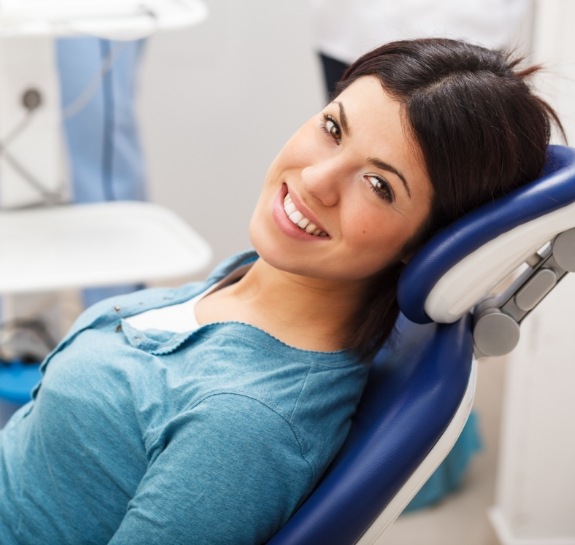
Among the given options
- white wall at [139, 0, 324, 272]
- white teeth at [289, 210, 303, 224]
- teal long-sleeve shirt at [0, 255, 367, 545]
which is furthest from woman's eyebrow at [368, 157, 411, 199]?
white wall at [139, 0, 324, 272]

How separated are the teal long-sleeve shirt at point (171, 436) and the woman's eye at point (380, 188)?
20 centimetres

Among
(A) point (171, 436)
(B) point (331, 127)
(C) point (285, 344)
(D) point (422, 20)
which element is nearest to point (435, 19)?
(D) point (422, 20)

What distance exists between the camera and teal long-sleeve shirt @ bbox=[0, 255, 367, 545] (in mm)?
907

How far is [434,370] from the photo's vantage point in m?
0.97

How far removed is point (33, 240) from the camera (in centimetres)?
166

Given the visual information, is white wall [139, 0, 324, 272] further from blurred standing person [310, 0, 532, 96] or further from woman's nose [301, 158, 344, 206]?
woman's nose [301, 158, 344, 206]

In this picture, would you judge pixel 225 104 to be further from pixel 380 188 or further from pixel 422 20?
pixel 380 188

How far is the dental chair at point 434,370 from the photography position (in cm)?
91

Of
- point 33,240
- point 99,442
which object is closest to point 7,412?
point 33,240

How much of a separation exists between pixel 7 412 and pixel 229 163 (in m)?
1.39

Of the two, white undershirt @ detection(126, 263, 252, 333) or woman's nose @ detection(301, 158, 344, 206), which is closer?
woman's nose @ detection(301, 158, 344, 206)

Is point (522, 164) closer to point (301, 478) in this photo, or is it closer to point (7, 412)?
point (301, 478)

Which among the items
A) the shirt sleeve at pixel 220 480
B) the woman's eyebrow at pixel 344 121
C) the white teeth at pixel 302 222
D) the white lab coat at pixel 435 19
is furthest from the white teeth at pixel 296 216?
the white lab coat at pixel 435 19

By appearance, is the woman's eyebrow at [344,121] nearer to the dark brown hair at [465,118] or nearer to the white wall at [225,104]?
the dark brown hair at [465,118]
